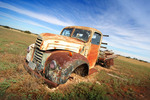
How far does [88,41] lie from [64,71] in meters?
2.13

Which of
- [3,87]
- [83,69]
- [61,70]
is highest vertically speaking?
[61,70]

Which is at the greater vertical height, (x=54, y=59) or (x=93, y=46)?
(x=93, y=46)

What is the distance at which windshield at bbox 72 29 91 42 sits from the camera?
3.78 metres

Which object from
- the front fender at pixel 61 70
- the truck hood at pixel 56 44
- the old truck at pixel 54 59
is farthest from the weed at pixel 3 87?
the truck hood at pixel 56 44

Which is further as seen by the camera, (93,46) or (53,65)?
(93,46)

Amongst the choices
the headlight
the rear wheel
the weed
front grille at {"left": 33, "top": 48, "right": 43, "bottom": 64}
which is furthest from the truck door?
the weed

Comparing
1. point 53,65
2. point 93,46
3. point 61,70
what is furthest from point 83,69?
point 93,46

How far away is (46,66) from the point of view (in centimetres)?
231

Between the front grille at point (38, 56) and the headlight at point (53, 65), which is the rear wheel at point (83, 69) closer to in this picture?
the headlight at point (53, 65)

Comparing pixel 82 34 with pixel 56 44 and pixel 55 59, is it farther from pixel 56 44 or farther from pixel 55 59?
pixel 55 59

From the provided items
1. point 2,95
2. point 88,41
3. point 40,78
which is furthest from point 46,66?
point 88,41

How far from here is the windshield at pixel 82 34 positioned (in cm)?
378

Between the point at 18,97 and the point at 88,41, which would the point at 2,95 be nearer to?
the point at 18,97

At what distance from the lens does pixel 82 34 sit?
390 cm
